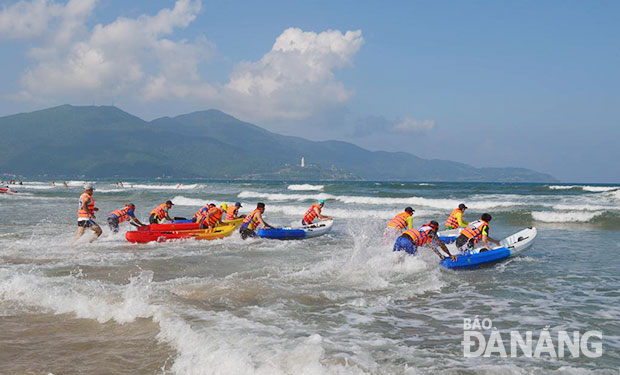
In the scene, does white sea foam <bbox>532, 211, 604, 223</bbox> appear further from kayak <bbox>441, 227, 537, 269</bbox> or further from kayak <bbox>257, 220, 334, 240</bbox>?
kayak <bbox>257, 220, 334, 240</bbox>

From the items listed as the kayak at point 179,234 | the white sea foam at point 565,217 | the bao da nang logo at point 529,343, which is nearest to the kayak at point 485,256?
the bao da nang logo at point 529,343

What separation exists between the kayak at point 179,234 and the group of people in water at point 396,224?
0.21 meters

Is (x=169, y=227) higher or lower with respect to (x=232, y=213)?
lower

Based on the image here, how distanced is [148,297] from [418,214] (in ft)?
67.9

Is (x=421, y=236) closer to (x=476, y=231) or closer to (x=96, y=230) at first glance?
(x=476, y=231)

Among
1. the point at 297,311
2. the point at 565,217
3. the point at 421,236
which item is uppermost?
the point at 421,236

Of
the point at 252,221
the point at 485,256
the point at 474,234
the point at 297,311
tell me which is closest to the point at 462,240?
the point at 474,234

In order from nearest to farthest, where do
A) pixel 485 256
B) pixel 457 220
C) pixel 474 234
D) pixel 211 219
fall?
pixel 485 256
pixel 474 234
pixel 457 220
pixel 211 219

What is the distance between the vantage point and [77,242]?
508 inches

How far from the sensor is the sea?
4797mm

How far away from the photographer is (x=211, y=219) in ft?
48.6

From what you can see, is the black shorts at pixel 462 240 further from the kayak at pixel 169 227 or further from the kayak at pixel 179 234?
the kayak at pixel 169 227

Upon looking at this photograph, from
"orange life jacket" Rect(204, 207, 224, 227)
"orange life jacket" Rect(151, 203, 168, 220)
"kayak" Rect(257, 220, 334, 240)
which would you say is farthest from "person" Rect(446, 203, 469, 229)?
"orange life jacket" Rect(151, 203, 168, 220)

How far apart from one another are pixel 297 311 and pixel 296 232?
28.1ft
